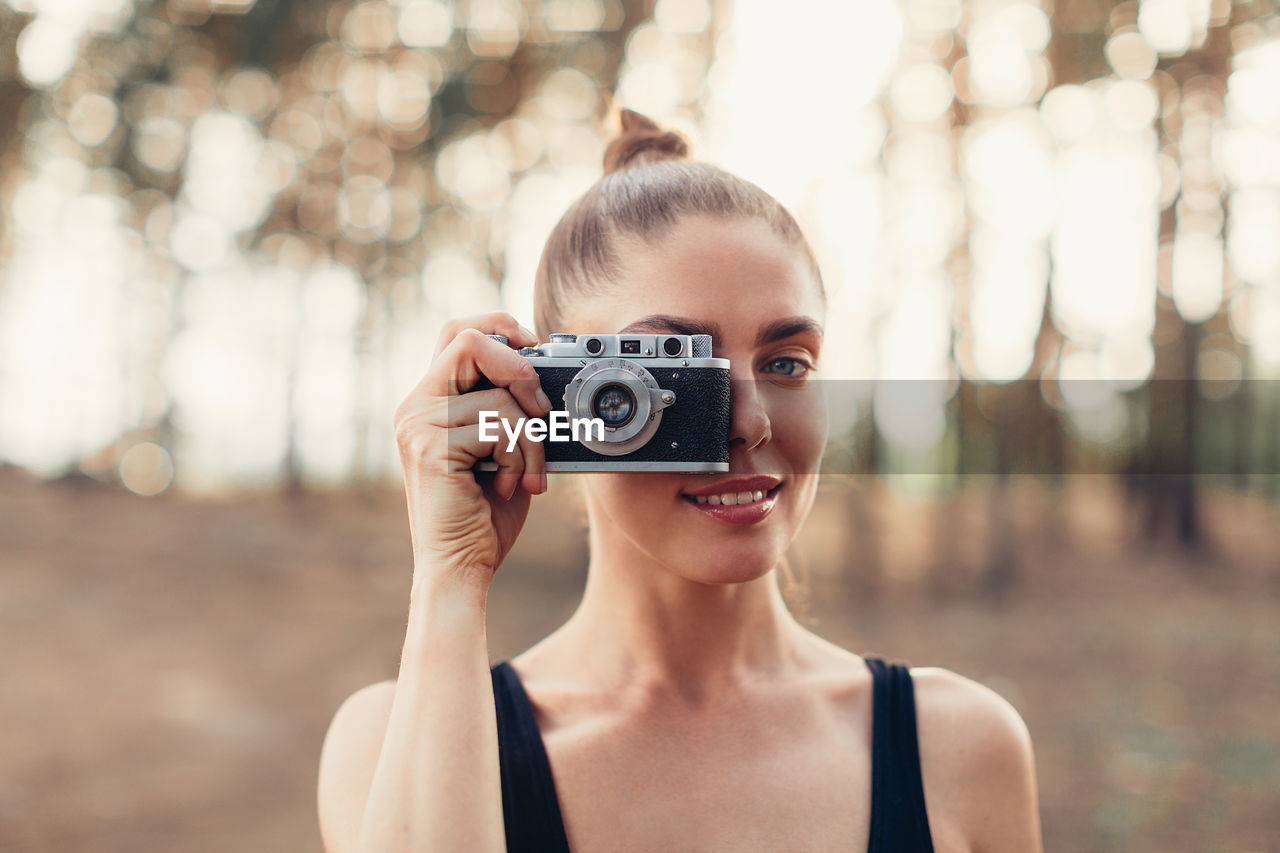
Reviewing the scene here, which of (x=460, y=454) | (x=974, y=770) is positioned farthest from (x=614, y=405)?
(x=974, y=770)

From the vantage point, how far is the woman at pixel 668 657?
1.77 m

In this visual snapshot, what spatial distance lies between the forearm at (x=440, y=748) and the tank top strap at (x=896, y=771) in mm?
918

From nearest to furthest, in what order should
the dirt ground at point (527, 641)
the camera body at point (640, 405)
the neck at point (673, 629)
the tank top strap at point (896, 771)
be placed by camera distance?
the camera body at point (640, 405) < the tank top strap at point (896, 771) < the neck at point (673, 629) < the dirt ground at point (527, 641)

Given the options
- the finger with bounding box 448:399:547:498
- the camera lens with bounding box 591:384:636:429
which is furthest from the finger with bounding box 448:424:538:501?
the camera lens with bounding box 591:384:636:429

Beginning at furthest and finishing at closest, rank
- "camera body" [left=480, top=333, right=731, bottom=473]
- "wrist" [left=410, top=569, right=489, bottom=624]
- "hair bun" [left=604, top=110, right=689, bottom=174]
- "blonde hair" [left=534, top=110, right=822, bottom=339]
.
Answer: "hair bun" [left=604, top=110, right=689, bottom=174], "blonde hair" [left=534, top=110, right=822, bottom=339], "camera body" [left=480, top=333, right=731, bottom=473], "wrist" [left=410, top=569, right=489, bottom=624]

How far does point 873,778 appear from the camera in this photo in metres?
2.05

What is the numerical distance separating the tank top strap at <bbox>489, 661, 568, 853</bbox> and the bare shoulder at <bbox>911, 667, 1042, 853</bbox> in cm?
90

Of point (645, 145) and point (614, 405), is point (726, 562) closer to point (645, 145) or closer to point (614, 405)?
point (614, 405)

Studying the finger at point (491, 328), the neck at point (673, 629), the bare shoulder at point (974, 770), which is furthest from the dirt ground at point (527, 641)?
the finger at point (491, 328)

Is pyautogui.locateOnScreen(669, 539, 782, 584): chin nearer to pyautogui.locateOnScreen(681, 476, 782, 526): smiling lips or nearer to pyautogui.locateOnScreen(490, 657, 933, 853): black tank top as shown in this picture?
pyautogui.locateOnScreen(681, 476, 782, 526): smiling lips

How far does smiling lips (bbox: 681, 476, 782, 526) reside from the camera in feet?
6.29

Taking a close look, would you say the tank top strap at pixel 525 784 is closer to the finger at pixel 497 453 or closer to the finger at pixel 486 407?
the finger at pixel 497 453

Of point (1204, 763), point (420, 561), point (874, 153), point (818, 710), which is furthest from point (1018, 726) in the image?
point (874, 153)

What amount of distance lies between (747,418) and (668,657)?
71cm
